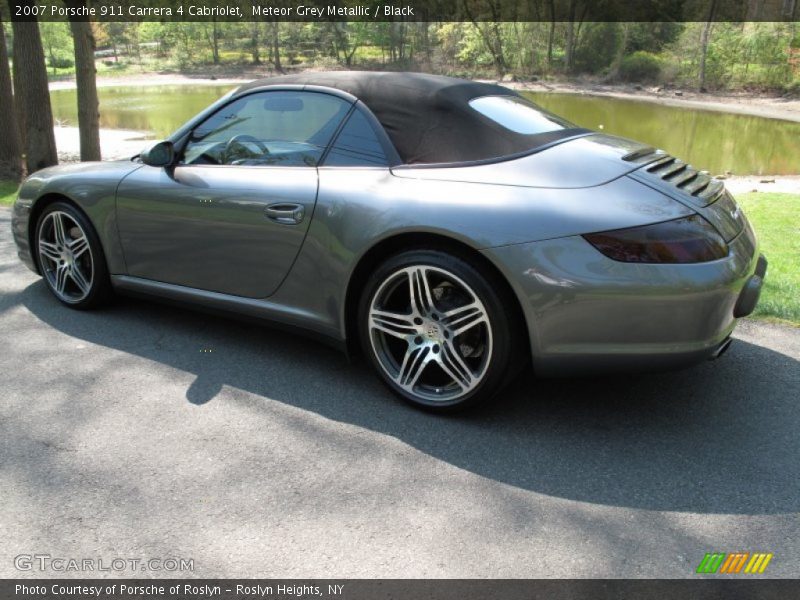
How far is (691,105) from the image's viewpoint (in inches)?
1448

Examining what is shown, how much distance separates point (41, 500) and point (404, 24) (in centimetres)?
5908

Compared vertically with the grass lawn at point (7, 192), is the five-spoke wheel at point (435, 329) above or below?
above

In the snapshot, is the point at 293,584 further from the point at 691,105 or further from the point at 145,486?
the point at 691,105

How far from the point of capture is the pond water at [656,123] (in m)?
20.9

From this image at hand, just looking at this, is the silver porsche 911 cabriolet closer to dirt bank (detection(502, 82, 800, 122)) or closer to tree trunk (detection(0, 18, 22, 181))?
tree trunk (detection(0, 18, 22, 181))

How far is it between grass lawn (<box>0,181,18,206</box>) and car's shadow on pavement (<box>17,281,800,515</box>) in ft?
19.5

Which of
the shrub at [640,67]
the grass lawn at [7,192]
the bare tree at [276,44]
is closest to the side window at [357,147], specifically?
the grass lawn at [7,192]

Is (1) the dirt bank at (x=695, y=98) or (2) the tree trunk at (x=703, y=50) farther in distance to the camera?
(2) the tree trunk at (x=703, y=50)

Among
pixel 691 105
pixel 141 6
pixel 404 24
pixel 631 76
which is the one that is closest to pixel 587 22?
pixel 631 76

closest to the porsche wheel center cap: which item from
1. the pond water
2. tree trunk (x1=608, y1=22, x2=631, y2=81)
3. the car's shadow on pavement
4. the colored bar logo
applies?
the car's shadow on pavement

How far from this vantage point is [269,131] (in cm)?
381

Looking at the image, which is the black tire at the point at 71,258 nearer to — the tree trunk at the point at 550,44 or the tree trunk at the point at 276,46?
the tree trunk at the point at 550,44

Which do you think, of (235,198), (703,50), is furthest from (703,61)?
(235,198)

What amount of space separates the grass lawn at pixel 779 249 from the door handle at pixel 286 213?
9.83 feet
